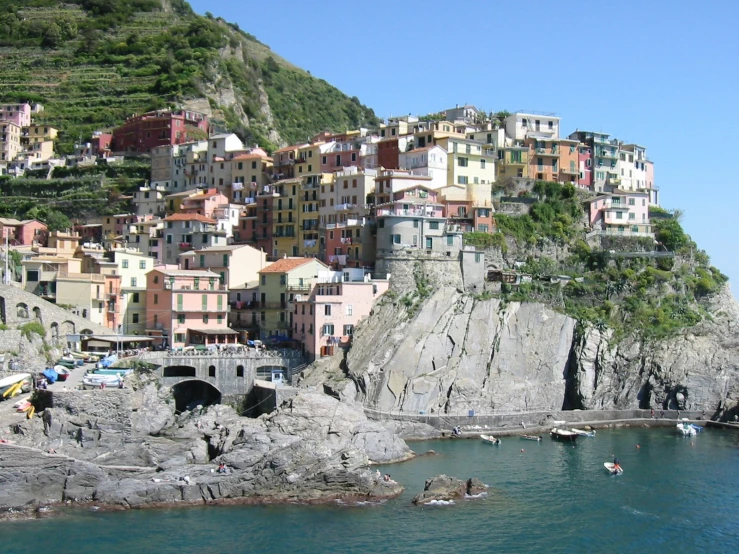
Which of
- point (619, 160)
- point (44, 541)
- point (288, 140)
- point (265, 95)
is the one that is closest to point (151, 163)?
point (288, 140)

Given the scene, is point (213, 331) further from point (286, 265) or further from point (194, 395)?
point (286, 265)

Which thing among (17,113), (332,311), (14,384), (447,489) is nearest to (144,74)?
(17,113)

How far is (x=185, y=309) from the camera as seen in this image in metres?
73.2

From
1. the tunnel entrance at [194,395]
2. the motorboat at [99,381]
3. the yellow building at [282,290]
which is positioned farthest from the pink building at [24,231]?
the motorboat at [99,381]

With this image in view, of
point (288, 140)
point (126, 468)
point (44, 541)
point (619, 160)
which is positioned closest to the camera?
point (44, 541)

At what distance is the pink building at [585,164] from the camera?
3790 inches

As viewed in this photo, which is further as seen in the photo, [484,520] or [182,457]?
[182,457]

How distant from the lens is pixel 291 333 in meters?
75.9

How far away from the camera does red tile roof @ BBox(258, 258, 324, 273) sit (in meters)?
76.8

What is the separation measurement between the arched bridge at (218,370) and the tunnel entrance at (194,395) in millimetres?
852

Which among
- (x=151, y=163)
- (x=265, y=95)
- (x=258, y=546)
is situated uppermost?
(x=265, y=95)

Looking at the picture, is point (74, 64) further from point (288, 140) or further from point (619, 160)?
point (619, 160)

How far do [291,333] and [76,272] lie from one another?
54.5 feet

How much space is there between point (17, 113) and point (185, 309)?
181 feet
